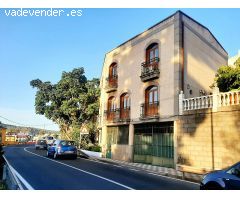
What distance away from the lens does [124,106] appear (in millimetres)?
25234

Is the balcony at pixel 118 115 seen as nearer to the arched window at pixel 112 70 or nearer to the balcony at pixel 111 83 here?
the balcony at pixel 111 83

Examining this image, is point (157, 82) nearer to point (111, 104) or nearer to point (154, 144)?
point (154, 144)

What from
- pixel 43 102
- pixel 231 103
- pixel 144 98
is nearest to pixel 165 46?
pixel 144 98

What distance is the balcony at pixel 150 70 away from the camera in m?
20.9

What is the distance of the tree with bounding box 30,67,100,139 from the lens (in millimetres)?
38281

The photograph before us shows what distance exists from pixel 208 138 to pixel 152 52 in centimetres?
897

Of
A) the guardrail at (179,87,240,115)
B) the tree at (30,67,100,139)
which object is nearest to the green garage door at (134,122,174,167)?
the guardrail at (179,87,240,115)

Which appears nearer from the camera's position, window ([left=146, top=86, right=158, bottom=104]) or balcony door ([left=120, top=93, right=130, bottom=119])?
window ([left=146, top=86, right=158, bottom=104])

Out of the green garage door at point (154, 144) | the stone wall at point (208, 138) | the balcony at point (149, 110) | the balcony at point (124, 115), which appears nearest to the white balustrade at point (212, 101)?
the stone wall at point (208, 138)

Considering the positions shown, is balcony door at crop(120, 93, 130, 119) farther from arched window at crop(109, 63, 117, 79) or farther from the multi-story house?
arched window at crop(109, 63, 117, 79)

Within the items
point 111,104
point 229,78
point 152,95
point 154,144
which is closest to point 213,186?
point 229,78

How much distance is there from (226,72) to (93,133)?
24.2 metres

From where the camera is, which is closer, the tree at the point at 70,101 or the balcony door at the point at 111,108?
the balcony door at the point at 111,108

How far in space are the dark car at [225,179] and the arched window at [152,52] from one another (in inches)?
588
